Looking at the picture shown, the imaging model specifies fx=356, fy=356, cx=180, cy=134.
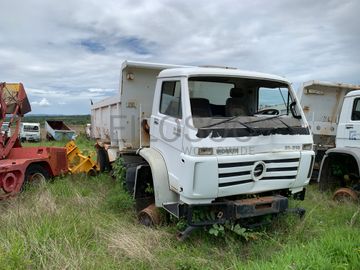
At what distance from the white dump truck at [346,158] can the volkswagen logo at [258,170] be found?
269cm

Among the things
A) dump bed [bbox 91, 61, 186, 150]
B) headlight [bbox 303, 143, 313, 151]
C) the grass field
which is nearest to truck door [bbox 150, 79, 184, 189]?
the grass field

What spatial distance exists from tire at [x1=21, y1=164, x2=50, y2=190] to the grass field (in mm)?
1248

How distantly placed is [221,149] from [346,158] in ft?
13.7

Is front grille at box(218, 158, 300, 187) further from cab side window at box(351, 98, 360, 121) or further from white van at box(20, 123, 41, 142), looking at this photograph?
white van at box(20, 123, 41, 142)

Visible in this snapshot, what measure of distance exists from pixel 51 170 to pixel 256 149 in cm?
530

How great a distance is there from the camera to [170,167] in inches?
192

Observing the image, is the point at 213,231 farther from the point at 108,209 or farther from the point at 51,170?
the point at 51,170

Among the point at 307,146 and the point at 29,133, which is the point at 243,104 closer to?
the point at 307,146

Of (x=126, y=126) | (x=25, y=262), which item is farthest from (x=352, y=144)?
(x=25, y=262)

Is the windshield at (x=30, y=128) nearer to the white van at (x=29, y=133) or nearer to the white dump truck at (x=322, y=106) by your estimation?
the white van at (x=29, y=133)

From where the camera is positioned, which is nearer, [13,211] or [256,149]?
[256,149]

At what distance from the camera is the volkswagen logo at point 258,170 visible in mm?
4531

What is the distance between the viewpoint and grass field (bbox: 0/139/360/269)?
3855mm

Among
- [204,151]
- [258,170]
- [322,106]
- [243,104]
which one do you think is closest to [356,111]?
[243,104]
